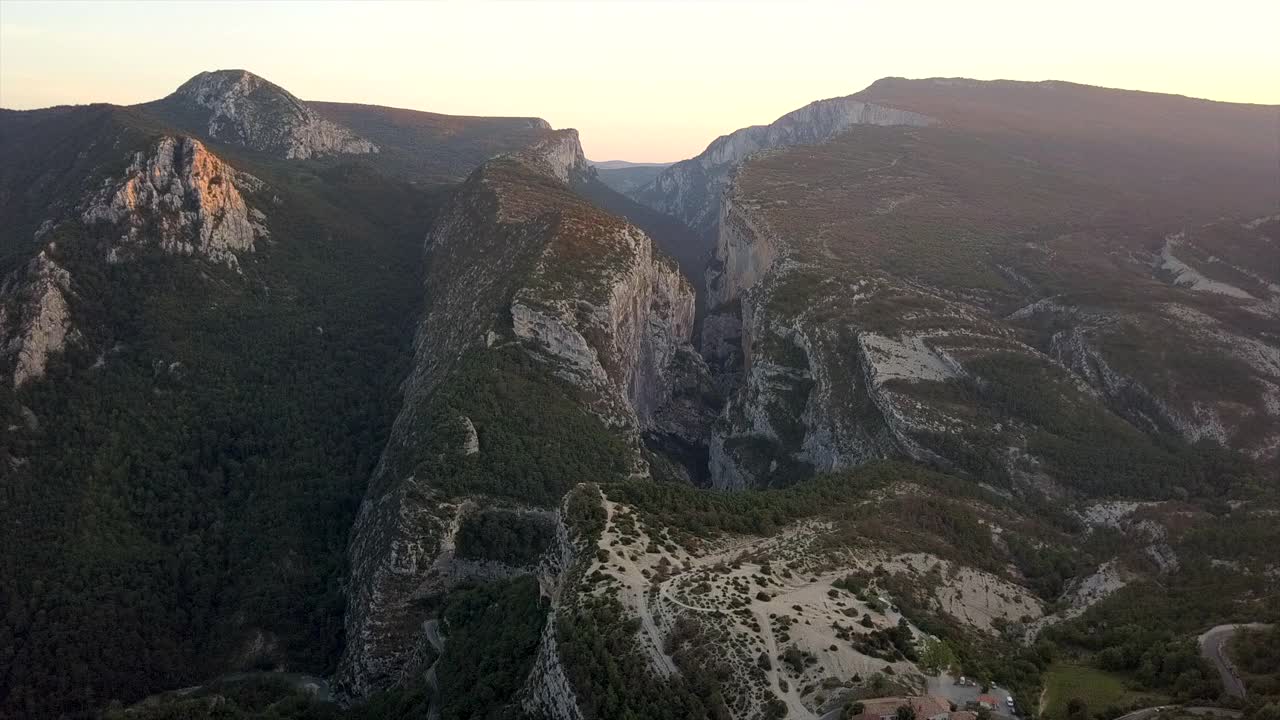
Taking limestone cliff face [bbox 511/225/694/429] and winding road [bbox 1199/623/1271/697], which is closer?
winding road [bbox 1199/623/1271/697]

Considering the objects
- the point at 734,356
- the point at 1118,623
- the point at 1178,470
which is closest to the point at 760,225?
the point at 734,356

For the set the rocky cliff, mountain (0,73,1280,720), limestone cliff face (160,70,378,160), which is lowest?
mountain (0,73,1280,720)

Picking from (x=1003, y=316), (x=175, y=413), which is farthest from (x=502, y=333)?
(x=1003, y=316)

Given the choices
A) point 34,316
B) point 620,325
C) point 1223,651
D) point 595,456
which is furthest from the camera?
point 620,325

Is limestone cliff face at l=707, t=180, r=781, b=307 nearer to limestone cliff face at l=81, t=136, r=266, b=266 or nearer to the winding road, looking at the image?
limestone cliff face at l=81, t=136, r=266, b=266

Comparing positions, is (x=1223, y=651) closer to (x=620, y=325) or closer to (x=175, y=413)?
(x=620, y=325)

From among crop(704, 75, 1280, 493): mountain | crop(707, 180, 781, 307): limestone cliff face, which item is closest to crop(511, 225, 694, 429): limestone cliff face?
crop(704, 75, 1280, 493): mountain
